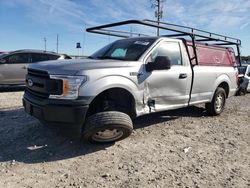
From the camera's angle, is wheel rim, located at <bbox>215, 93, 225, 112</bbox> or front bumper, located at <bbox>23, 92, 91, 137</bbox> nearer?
front bumper, located at <bbox>23, 92, 91, 137</bbox>

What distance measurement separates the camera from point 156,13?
46438 millimetres

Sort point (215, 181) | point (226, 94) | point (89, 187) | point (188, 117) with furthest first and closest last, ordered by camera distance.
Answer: point (226, 94) < point (188, 117) < point (215, 181) < point (89, 187)

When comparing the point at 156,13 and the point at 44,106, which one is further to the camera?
the point at 156,13

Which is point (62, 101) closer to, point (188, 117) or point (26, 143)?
point (26, 143)

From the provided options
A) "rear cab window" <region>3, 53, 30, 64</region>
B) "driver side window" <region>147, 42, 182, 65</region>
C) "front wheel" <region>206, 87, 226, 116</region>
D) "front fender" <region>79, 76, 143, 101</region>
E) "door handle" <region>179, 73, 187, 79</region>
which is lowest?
"front wheel" <region>206, 87, 226, 116</region>

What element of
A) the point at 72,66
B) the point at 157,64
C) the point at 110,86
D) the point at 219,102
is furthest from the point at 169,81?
the point at 219,102

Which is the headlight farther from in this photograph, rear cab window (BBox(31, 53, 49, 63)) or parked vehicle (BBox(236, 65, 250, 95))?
parked vehicle (BBox(236, 65, 250, 95))

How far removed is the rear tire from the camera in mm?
4527

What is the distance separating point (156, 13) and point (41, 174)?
147 ft

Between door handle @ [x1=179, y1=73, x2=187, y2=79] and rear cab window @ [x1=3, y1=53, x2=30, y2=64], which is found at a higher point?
rear cab window @ [x1=3, y1=53, x2=30, y2=64]

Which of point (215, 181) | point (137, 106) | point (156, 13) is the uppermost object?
point (156, 13)

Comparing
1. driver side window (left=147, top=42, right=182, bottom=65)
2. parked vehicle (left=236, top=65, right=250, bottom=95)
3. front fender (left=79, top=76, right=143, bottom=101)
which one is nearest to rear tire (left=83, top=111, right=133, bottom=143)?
front fender (left=79, top=76, right=143, bottom=101)

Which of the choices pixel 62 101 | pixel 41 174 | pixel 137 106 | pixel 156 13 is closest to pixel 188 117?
pixel 137 106

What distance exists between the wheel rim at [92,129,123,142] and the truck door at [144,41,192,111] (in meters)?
0.85
